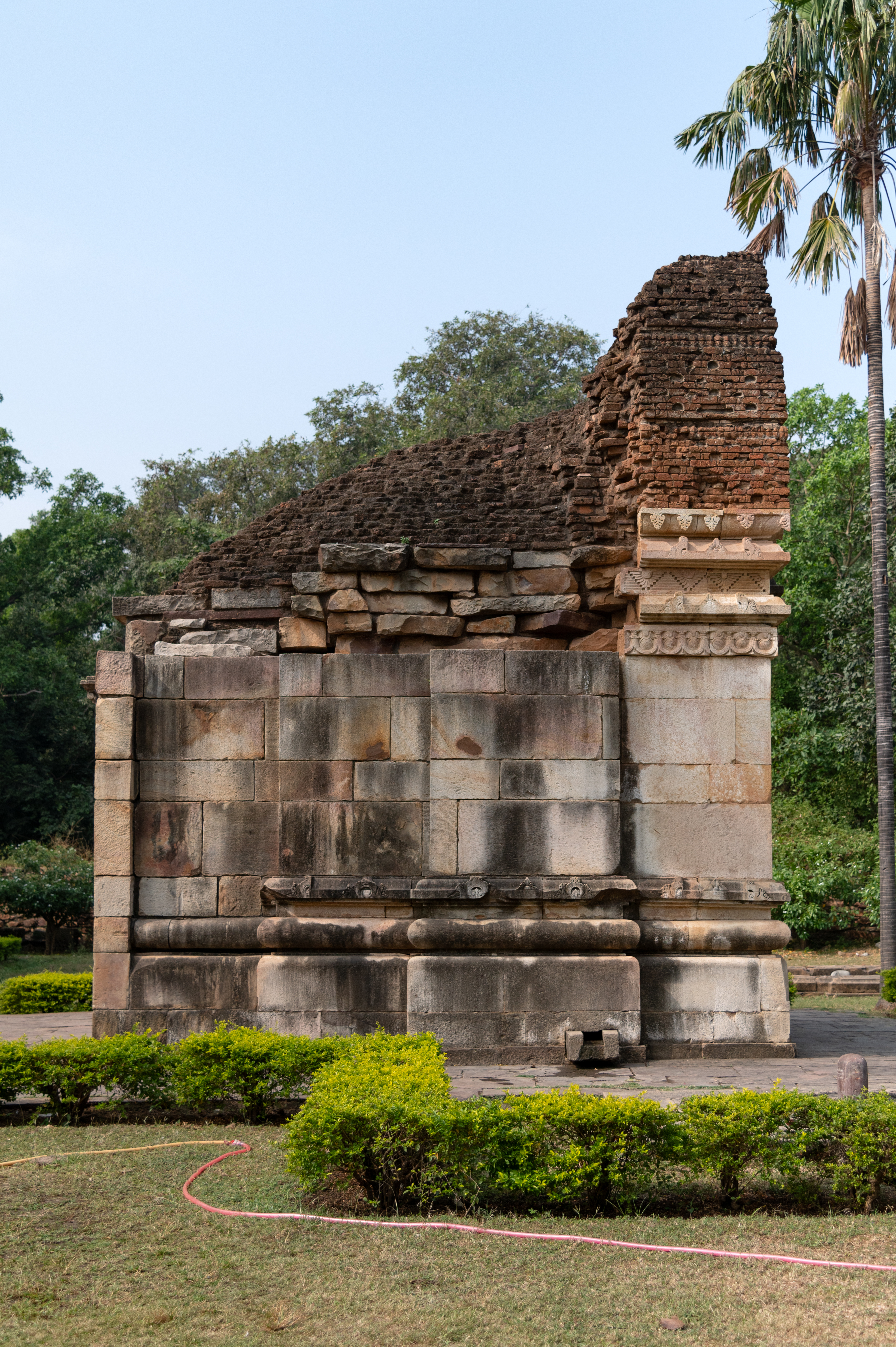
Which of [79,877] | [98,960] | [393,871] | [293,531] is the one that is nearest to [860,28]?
[293,531]

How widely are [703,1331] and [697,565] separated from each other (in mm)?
5413

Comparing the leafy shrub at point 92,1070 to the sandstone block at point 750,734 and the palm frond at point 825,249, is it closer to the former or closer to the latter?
the sandstone block at point 750,734

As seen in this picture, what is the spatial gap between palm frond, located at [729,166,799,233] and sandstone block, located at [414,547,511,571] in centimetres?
995

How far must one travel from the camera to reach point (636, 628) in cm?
822

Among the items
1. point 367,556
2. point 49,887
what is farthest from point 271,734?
point 49,887

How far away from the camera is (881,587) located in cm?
1535

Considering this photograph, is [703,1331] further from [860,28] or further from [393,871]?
[860,28]

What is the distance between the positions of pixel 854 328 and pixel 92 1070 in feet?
46.4

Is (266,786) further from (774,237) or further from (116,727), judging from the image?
(774,237)

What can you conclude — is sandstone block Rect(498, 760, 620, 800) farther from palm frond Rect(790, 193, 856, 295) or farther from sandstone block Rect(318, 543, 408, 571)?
palm frond Rect(790, 193, 856, 295)

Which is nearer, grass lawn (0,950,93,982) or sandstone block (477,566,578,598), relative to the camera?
sandstone block (477,566,578,598)

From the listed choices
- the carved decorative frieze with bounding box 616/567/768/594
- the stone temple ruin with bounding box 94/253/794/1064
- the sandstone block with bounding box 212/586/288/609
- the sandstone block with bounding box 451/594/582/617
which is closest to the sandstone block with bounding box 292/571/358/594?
the stone temple ruin with bounding box 94/253/794/1064

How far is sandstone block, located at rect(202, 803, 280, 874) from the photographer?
27.4 feet

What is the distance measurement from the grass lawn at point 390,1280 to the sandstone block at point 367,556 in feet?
14.2
